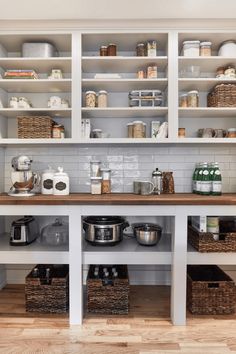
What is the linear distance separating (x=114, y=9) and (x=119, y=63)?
41cm

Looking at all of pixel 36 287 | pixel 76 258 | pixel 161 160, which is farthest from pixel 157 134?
pixel 36 287

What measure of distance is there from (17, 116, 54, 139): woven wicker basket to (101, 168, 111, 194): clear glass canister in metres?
0.57

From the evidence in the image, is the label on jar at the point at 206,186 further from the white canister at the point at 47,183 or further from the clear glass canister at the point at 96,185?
the white canister at the point at 47,183

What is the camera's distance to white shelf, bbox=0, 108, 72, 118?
2346 mm

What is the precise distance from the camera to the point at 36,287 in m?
2.11

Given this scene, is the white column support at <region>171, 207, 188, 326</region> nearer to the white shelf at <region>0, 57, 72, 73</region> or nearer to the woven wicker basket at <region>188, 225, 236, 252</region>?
the woven wicker basket at <region>188, 225, 236, 252</region>

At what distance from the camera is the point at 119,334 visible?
1863 mm

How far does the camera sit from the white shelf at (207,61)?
2.30 meters

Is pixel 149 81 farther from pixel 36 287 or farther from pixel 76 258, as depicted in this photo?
pixel 36 287

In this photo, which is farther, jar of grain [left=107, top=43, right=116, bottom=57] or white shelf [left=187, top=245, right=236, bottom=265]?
jar of grain [left=107, top=43, right=116, bottom=57]

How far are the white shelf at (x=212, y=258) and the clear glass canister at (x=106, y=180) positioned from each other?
2.89 ft

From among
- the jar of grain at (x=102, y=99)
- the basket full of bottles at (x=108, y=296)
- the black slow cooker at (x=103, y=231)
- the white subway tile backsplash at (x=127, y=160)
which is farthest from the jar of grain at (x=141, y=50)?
the basket full of bottles at (x=108, y=296)

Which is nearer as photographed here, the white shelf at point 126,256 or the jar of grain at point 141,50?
the white shelf at point 126,256

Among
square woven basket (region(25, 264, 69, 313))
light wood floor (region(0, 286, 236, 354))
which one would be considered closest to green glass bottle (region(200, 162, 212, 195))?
light wood floor (region(0, 286, 236, 354))
